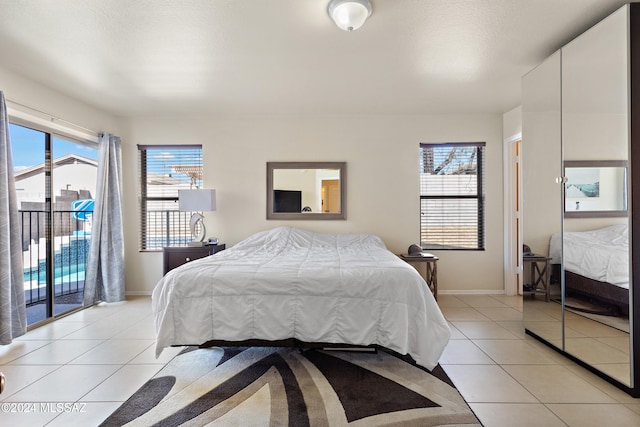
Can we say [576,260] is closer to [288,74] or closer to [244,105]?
[288,74]

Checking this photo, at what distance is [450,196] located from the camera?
167 inches

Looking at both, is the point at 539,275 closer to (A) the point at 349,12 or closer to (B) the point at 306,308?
(B) the point at 306,308

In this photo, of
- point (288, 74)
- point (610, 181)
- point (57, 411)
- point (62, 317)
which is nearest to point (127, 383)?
point (57, 411)

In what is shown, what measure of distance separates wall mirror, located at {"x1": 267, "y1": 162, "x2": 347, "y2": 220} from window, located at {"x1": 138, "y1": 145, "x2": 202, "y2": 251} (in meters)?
1.11

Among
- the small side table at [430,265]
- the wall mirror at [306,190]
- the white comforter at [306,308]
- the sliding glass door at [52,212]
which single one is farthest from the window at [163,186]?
the small side table at [430,265]

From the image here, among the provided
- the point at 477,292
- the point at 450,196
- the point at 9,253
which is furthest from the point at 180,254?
the point at 477,292

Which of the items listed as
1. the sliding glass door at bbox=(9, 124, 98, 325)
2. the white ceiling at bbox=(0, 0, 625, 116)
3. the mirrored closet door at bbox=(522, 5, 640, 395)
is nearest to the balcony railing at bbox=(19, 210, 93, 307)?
the sliding glass door at bbox=(9, 124, 98, 325)

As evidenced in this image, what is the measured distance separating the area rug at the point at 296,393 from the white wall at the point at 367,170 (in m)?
2.04

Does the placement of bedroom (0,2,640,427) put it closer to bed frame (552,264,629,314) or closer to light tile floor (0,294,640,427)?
light tile floor (0,294,640,427)

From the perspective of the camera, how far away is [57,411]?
1.76 metres

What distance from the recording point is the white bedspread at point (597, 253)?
1.91 m

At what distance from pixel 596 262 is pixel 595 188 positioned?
504mm

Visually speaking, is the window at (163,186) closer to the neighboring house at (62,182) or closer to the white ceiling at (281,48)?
the neighboring house at (62,182)

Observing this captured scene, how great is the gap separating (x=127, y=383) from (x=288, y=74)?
2.79 metres
